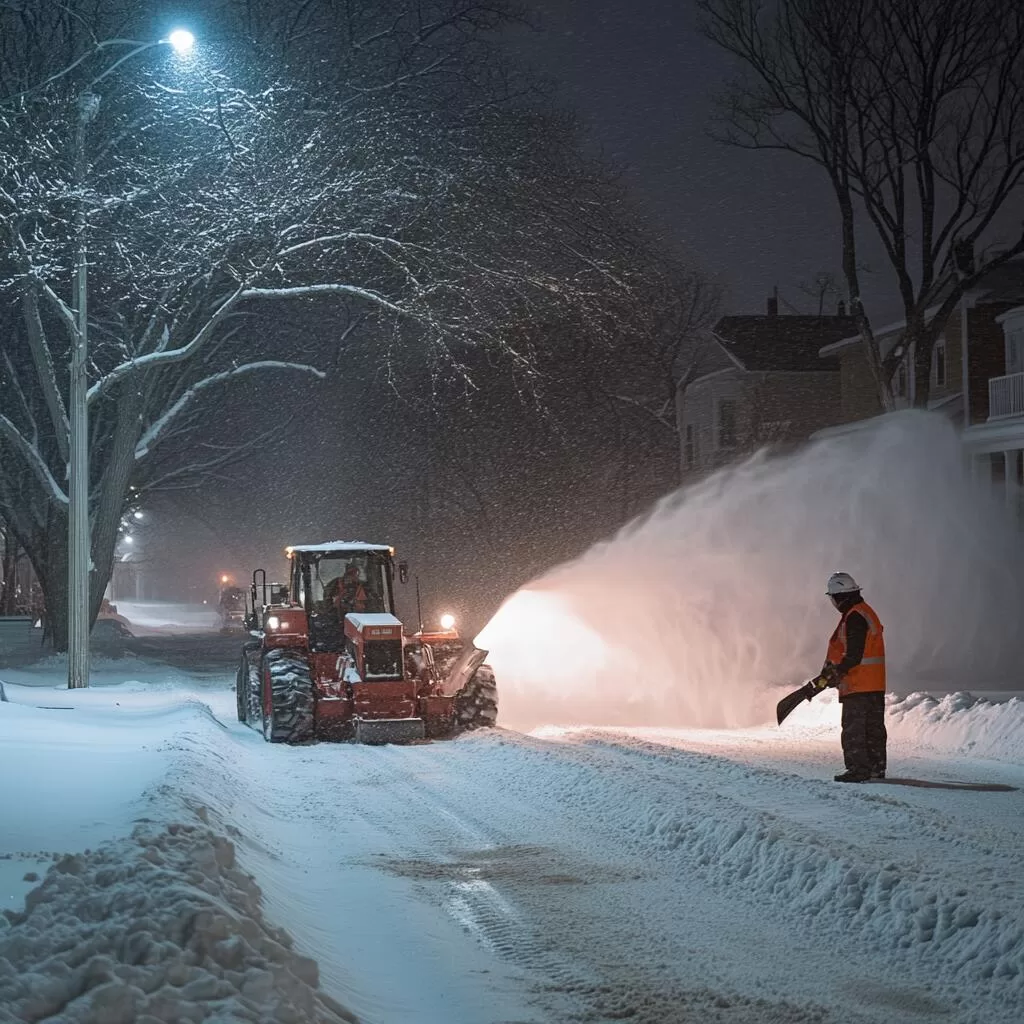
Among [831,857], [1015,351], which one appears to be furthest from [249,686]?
[1015,351]

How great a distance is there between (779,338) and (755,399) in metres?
6.14

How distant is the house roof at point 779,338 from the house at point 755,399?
38mm

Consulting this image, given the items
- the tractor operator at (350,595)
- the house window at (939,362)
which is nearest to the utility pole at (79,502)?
the tractor operator at (350,595)

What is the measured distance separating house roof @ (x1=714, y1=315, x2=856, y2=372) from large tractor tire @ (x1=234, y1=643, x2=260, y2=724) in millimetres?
36263

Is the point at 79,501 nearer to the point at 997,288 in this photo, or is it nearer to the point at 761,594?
the point at 761,594

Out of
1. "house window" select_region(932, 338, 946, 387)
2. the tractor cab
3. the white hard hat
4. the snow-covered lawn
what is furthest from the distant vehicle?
the white hard hat

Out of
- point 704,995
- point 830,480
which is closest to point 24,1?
point 830,480

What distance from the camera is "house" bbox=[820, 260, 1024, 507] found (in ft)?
105

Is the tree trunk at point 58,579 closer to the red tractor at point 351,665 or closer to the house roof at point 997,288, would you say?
the red tractor at point 351,665

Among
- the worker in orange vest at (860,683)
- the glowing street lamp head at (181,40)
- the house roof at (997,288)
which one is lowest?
the worker in orange vest at (860,683)

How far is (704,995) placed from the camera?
6.48 m

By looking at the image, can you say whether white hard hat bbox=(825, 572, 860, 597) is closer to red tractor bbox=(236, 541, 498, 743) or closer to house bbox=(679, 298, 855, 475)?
red tractor bbox=(236, 541, 498, 743)

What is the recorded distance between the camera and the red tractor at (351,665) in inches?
640

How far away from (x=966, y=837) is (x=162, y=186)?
15.3 meters
